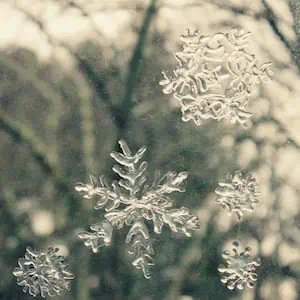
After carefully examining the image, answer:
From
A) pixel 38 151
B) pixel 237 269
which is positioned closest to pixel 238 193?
pixel 237 269

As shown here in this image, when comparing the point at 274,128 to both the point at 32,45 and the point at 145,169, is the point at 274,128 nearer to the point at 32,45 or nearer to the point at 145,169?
the point at 145,169

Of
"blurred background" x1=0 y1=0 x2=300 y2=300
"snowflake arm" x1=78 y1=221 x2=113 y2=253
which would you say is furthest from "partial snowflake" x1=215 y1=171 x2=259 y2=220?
"snowflake arm" x1=78 y1=221 x2=113 y2=253

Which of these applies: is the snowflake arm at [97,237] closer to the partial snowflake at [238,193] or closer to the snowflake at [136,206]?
the snowflake at [136,206]

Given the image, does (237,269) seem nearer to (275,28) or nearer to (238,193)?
(238,193)

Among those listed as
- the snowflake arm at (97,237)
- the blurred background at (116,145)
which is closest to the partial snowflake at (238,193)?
the blurred background at (116,145)

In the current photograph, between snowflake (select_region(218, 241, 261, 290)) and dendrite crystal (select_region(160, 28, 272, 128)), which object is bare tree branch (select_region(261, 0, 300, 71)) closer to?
dendrite crystal (select_region(160, 28, 272, 128))
